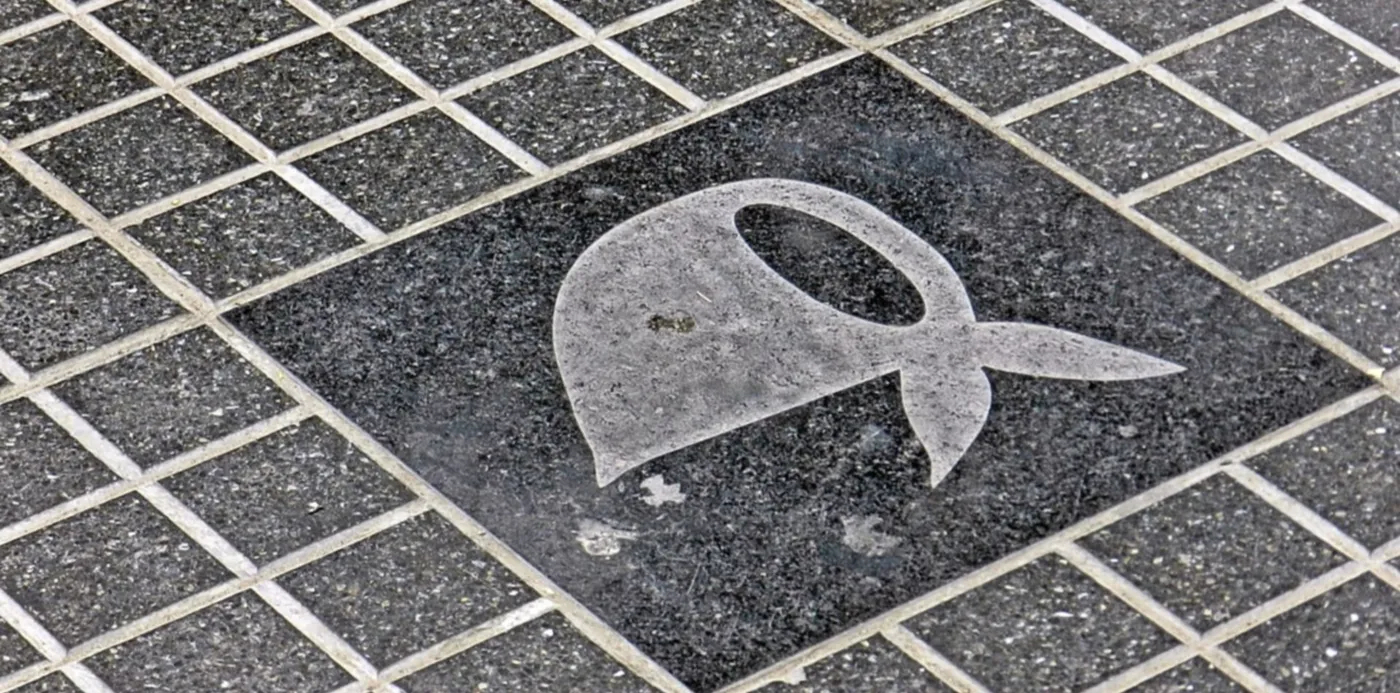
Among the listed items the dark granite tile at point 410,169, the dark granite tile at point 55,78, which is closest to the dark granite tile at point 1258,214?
the dark granite tile at point 410,169

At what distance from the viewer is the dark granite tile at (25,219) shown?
14.0ft

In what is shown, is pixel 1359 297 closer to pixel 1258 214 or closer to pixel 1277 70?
pixel 1258 214

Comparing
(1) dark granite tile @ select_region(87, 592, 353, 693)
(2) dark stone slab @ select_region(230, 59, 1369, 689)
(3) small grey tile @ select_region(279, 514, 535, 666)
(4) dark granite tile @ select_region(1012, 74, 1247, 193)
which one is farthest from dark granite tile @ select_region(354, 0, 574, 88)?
(1) dark granite tile @ select_region(87, 592, 353, 693)

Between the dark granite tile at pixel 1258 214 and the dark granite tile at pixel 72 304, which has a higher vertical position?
the dark granite tile at pixel 1258 214

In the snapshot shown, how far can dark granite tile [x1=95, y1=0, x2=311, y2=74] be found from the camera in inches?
185

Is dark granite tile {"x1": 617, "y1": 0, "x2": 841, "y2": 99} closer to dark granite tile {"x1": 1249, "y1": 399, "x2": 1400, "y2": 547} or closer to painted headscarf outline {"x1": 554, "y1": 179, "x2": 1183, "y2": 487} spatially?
painted headscarf outline {"x1": 554, "y1": 179, "x2": 1183, "y2": 487}

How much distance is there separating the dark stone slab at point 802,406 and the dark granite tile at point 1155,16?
47cm

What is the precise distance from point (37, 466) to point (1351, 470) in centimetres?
227

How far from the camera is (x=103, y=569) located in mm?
3656

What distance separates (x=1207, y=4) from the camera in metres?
4.80

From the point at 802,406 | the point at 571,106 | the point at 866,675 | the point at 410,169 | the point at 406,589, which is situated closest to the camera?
the point at 866,675

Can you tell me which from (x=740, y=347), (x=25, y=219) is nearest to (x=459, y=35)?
(x=25, y=219)

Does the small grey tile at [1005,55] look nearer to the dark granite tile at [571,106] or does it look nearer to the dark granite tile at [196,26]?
the dark granite tile at [571,106]

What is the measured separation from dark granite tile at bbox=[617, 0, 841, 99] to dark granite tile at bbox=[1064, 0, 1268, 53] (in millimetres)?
587
